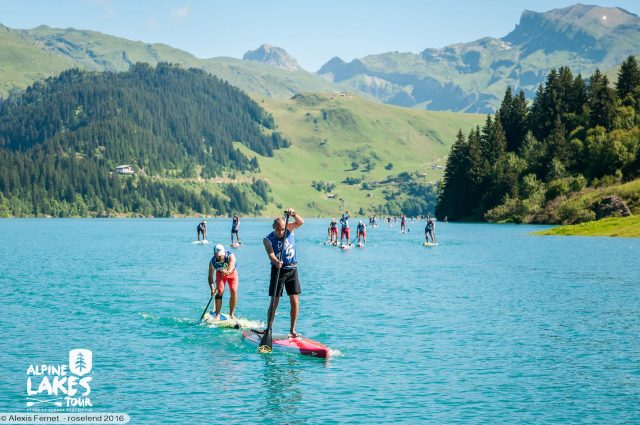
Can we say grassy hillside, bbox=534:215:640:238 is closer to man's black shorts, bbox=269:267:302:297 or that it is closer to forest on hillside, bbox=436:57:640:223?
forest on hillside, bbox=436:57:640:223

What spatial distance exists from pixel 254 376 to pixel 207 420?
5.16m

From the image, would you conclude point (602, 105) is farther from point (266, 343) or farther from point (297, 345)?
point (266, 343)

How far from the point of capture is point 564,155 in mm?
172500

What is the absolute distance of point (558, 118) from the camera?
184 m

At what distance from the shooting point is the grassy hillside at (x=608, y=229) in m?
110

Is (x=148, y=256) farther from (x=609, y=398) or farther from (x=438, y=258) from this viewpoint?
(x=609, y=398)

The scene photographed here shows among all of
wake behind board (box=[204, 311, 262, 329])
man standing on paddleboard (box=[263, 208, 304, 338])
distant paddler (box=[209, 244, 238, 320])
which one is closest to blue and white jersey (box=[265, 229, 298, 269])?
man standing on paddleboard (box=[263, 208, 304, 338])

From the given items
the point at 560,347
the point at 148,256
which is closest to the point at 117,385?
the point at 560,347

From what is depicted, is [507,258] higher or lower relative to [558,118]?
lower

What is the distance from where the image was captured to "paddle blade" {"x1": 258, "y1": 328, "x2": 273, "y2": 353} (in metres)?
28.6

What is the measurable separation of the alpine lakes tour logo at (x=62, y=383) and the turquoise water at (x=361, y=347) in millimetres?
356

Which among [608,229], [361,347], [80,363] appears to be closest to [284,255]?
[361,347]

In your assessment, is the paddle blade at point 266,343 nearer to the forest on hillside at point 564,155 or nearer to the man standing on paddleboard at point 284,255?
the man standing on paddleboard at point 284,255

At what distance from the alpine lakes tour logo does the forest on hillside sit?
416 ft
